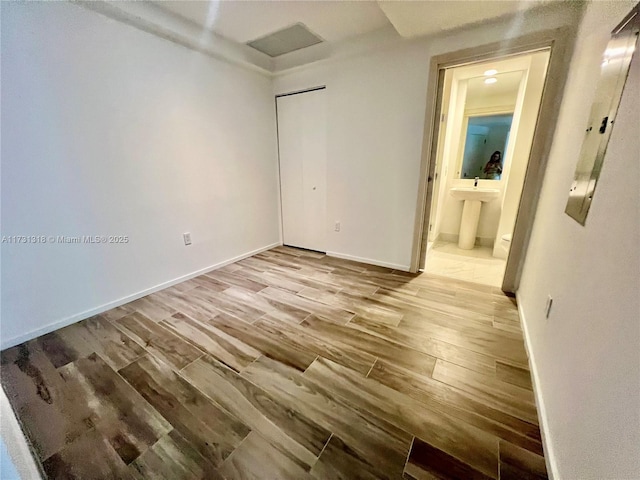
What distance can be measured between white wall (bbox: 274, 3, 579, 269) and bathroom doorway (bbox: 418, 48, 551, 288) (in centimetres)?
31

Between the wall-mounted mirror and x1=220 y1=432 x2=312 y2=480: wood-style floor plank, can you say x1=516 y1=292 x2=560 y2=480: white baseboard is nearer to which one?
x1=220 y1=432 x2=312 y2=480: wood-style floor plank

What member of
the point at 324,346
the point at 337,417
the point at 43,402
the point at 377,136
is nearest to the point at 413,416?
the point at 337,417

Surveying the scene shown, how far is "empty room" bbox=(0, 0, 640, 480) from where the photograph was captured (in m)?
1.00

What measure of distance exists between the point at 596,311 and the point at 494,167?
3.41 metres

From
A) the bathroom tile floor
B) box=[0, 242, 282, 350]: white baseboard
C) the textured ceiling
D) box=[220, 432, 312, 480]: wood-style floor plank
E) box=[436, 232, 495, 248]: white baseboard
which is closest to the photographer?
box=[220, 432, 312, 480]: wood-style floor plank

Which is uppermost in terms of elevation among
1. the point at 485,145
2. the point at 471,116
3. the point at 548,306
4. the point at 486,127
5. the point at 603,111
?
the point at 471,116

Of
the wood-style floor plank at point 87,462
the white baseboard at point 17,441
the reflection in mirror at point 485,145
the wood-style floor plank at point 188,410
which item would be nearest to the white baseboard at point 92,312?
the white baseboard at point 17,441

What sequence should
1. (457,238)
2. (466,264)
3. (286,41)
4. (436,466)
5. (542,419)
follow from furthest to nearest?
1. (457,238)
2. (466,264)
3. (286,41)
4. (542,419)
5. (436,466)

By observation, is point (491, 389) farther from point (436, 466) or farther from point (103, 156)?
point (103, 156)

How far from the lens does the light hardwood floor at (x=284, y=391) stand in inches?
40.6

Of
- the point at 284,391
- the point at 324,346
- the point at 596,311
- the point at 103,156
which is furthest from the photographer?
the point at 103,156

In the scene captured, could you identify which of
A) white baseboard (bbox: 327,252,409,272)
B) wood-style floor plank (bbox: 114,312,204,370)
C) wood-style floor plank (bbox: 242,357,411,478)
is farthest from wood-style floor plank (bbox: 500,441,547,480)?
white baseboard (bbox: 327,252,409,272)

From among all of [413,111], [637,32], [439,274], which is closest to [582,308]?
[637,32]

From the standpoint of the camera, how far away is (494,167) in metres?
3.58
